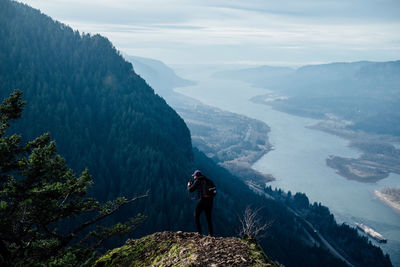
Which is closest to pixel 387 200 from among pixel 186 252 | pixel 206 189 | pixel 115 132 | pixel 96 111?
pixel 115 132

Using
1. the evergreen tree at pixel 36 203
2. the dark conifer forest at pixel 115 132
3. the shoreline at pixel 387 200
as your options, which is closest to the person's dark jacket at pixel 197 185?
the evergreen tree at pixel 36 203

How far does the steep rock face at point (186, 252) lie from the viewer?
13.4 m

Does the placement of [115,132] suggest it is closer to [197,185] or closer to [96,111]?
[96,111]

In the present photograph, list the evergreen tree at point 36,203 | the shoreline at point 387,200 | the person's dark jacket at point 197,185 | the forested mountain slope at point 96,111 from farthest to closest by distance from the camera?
the shoreline at point 387,200 < the forested mountain slope at point 96,111 < the person's dark jacket at point 197,185 < the evergreen tree at point 36,203

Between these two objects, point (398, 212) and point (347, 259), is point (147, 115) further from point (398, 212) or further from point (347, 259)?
point (398, 212)

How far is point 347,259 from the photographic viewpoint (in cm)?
10956

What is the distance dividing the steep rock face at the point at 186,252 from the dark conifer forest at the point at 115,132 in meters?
64.9

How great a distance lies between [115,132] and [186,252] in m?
113

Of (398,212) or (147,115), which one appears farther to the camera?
(398,212)

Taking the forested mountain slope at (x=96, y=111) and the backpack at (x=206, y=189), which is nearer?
the backpack at (x=206, y=189)

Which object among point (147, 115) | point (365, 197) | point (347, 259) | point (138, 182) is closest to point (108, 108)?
point (147, 115)

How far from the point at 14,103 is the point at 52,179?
479 centimetres

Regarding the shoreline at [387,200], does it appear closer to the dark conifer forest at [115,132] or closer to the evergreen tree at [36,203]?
the dark conifer forest at [115,132]

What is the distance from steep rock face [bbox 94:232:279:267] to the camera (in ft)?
43.9
